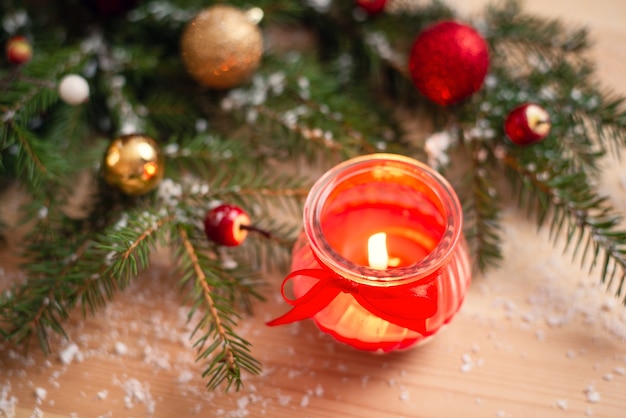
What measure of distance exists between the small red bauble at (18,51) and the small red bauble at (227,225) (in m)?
0.28

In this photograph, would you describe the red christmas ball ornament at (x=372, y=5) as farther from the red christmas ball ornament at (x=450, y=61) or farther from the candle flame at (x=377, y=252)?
the candle flame at (x=377, y=252)

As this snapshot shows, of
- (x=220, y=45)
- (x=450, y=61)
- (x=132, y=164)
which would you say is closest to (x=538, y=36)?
(x=450, y=61)

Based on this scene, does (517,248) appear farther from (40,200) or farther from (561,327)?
(40,200)

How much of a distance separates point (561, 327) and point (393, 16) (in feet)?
1.38

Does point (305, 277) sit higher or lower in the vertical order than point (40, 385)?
higher

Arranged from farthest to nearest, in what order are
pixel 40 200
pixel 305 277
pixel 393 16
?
1. pixel 393 16
2. pixel 40 200
3. pixel 305 277

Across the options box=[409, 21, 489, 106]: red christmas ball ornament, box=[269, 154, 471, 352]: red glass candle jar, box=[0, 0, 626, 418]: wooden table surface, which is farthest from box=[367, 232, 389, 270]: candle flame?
box=[409, 21, 489, 106]: red christmas ball ornament

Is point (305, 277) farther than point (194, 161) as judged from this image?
No

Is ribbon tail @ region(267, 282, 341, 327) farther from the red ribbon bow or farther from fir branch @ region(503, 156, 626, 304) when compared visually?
fir branch @ region(503, 156, 626, 304)

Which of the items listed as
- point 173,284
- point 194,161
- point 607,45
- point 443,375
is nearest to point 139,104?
point 194,161

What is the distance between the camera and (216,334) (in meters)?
0.55

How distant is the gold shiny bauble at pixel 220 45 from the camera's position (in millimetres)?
690

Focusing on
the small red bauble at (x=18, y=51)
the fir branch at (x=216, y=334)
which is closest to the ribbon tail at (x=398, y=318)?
the fir branch at (x=216, y=334)

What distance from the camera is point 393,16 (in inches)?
31.1
